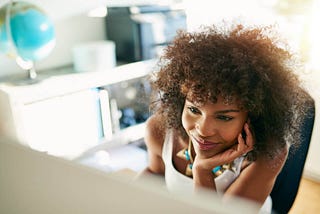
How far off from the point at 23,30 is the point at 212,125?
0.93 m

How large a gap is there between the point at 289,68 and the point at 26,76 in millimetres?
1354

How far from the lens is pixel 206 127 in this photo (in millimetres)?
753

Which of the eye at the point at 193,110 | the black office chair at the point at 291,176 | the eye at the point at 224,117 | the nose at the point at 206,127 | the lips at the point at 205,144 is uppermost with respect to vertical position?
the eye at the point at 193,110

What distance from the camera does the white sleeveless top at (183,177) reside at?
80 cm

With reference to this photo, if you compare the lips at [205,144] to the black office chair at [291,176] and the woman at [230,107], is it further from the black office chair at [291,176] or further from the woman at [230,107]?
the black office chair at [291,176]

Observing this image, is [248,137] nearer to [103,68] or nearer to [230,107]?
[230,107]

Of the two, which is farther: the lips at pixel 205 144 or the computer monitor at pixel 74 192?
the lips at pixel 205 144

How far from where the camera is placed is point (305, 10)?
5.83 ft

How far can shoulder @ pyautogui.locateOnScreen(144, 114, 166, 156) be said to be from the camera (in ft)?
3.01

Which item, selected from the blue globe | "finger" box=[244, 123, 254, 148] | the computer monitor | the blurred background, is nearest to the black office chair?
"finger" box=[244, 123, 254, 148]

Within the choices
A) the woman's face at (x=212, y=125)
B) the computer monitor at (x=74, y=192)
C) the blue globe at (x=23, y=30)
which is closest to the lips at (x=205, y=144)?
the woman's face at (x=212, y=125)

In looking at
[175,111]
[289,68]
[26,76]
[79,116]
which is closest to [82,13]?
[26,76]

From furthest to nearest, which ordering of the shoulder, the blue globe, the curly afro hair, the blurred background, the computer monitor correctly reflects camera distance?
the blurred background
the blue globe
the shoulder
the curly afro hair
the computer monitor

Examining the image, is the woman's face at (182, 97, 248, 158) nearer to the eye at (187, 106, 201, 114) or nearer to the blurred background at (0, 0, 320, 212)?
the eye at (187, 106, 201, 114)
